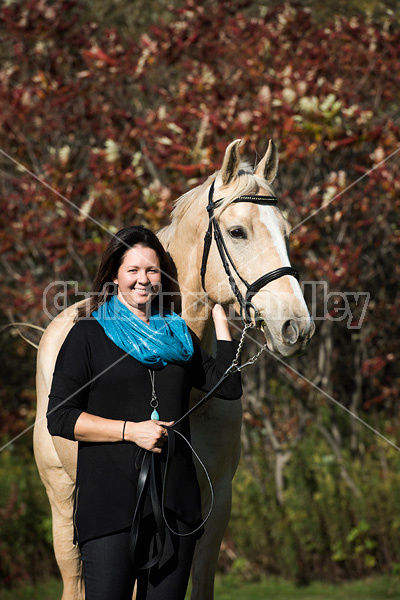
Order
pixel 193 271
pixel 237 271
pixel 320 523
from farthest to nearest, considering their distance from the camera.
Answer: pixel 320 523, pixel 193 271, pixel 237 271

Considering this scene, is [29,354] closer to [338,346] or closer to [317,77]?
[338,346]

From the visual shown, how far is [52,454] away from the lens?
3.42 meters

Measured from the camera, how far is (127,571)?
2.22 metres

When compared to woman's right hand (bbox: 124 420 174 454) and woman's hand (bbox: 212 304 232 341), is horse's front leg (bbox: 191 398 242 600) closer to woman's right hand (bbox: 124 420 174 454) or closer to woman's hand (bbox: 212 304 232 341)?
woman's hand (bbox: 212 304 232 341)

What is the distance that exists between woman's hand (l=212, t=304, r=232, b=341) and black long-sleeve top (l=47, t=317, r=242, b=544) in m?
0.36

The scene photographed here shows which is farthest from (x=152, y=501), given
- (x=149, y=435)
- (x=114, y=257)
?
(x=114, y=257)

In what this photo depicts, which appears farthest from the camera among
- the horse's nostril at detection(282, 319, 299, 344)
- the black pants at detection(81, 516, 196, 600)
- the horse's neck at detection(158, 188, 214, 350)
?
the horse's neck at detection(158, 188, 214, 350)

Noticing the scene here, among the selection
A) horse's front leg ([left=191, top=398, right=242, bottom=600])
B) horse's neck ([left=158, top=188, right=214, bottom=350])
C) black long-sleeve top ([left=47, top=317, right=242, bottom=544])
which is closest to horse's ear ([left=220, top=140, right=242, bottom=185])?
horse's neck ([left=158, top=188, right=214, bottom=350])

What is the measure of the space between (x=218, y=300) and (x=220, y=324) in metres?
0.12

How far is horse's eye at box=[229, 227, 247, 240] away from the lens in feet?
8.95

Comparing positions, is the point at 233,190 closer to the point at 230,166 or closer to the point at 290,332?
the point at 230,166

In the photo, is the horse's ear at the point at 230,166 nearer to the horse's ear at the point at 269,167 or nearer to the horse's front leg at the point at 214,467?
the horse's ear at the point at 269,167

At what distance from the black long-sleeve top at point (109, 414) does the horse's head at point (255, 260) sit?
422 mm

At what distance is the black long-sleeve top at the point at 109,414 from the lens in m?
2.25
